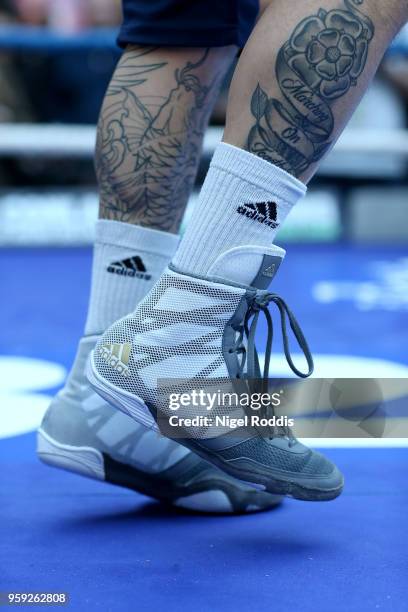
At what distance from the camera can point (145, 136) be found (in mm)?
1042

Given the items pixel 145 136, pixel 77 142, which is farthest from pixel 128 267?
pixel 77 142

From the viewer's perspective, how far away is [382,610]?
0.71m

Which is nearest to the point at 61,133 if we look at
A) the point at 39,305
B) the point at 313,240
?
the point at 313,240

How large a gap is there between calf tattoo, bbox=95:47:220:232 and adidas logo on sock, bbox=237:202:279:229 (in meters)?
0.21

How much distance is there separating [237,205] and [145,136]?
0.22 m

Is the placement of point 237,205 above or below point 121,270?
above

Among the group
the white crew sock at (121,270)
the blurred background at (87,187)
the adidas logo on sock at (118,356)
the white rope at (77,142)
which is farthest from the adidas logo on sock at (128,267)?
the white rope at (77,142)

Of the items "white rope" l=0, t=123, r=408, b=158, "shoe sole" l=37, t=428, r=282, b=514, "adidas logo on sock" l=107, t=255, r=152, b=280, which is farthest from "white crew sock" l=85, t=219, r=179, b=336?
"white rope" l=0, t=123, r=408, b=158

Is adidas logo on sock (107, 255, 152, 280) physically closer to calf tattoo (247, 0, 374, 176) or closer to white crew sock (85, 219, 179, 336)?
white crew sock (85, 219, 179, 336)

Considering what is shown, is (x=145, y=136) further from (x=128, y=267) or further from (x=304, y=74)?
(x=304, y=74)

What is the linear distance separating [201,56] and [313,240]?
2.98 meters

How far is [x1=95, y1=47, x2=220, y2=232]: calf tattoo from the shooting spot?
1041mm

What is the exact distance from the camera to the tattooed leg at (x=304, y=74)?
82 cm

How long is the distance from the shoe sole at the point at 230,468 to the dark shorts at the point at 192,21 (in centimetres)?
36
